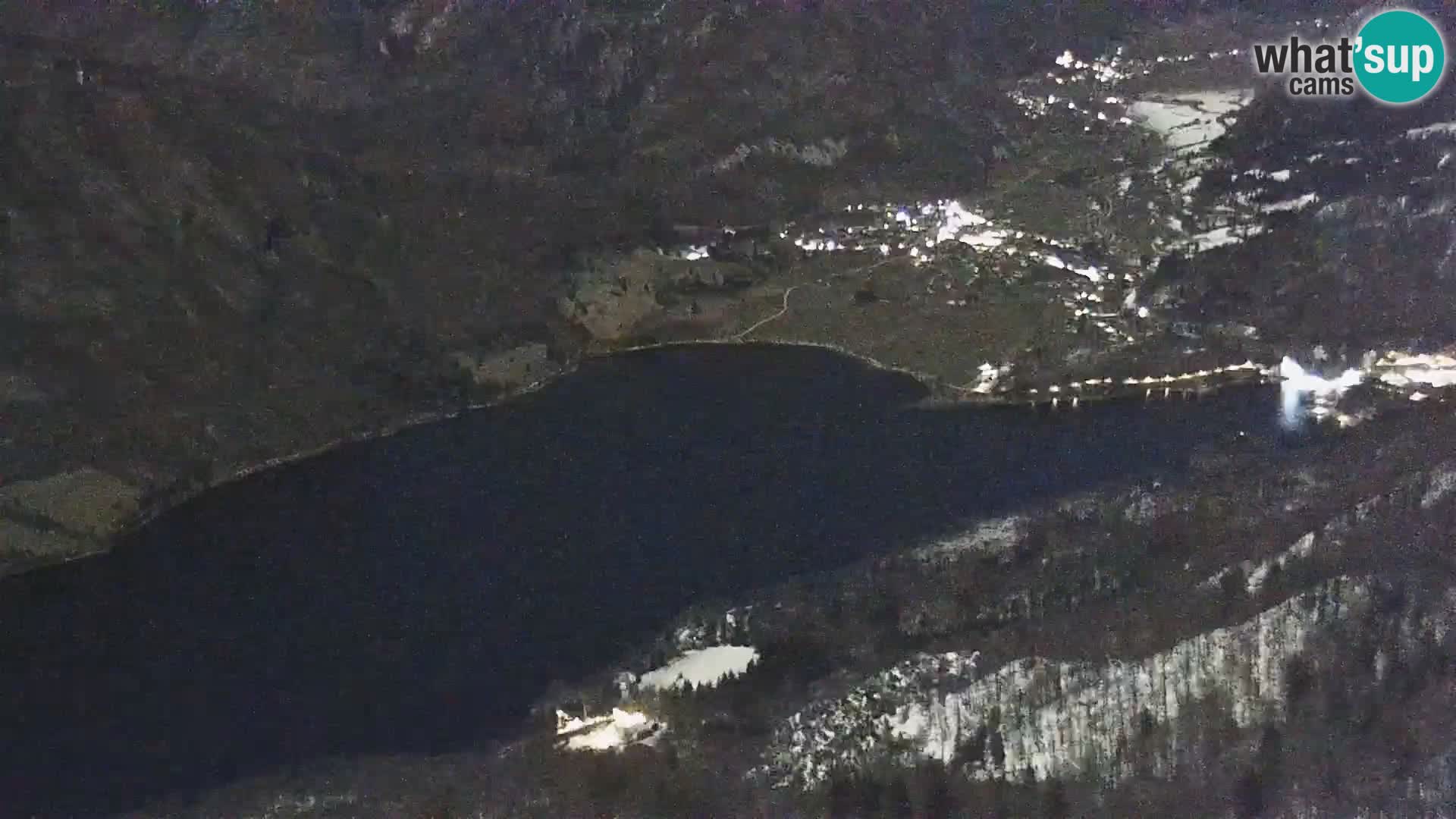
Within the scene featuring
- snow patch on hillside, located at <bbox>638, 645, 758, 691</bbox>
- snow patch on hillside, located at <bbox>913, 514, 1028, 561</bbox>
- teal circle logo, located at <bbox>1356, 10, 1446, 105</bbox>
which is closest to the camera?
snow patch on hillside, located at <bbox>638, 645, 758, 691</bbox>

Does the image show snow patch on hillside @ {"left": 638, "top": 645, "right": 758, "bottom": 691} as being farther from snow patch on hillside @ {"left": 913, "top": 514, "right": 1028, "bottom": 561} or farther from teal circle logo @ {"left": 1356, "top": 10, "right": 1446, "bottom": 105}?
teal circle logo @ {"left": 1356, "top": 10, "right": 1446, "bottom": 105}

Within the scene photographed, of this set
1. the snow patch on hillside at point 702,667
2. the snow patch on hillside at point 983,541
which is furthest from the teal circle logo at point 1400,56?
the snow patch on hillside at point 702,667

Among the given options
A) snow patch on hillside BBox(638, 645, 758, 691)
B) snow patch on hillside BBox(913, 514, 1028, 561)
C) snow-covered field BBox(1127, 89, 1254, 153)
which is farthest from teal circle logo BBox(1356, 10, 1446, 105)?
snow patch on hillside BBox(638, 645, 758, 691)

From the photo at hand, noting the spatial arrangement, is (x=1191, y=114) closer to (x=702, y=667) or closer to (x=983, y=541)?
(x=983, y=541)

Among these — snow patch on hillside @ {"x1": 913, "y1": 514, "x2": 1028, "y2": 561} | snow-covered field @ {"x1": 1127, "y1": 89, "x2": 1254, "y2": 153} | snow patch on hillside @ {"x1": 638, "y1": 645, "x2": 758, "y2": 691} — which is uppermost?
snow-covered field @ {"x1": 1127, "y1": 89, "x2": 1254, "y2": 153}

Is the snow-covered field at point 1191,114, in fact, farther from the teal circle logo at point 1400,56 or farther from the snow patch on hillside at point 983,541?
the snow patch on hillside at point 983,541

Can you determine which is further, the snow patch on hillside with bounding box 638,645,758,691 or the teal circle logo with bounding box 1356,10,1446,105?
the teal circle logo with bounding box 1356,10,1446,105

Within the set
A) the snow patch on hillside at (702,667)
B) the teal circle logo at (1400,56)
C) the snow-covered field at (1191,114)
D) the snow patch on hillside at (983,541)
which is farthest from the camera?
the snow-covered field at (1191,114)

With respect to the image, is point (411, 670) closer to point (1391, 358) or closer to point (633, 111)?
point (1391, 358)

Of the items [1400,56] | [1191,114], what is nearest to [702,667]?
[1400,56]
